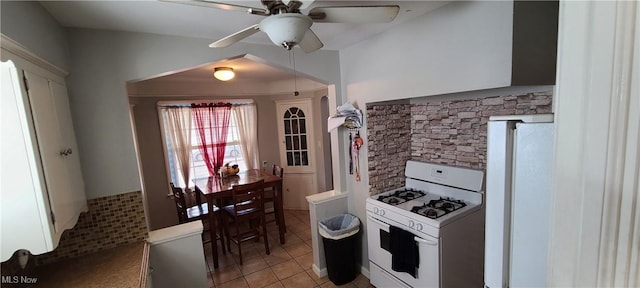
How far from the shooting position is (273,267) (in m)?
3.17

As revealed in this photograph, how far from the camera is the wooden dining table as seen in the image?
3240 millimetres

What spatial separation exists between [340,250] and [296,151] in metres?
2.47

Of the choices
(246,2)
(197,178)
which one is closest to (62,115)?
(246,2)

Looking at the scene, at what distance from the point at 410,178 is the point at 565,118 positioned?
248 cm

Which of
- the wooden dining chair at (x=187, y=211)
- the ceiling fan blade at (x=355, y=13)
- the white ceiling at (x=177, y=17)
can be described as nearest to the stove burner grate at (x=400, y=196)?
the white ceiling at (x=177, y=17)

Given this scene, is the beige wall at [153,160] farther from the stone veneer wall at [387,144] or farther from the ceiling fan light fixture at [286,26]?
the ceiling fan light fixture at [286,26]

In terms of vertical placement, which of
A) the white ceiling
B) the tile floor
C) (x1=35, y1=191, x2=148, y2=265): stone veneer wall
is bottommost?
the tile floor

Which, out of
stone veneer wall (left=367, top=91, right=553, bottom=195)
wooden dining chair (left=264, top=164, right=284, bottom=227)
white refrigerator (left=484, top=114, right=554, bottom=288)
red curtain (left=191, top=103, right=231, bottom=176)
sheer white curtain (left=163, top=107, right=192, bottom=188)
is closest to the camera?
white refrigerator (left=484, top=114, right=554, bottom=288)

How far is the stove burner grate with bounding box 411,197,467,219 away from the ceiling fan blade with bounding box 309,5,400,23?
146cm

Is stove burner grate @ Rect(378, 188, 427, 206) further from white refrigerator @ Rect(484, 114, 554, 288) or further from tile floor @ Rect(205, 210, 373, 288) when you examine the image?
white refrigerator @ Rect(484, 114, 554, 288)

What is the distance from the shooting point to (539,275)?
2.17 ft

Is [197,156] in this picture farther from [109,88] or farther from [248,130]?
[109,88]

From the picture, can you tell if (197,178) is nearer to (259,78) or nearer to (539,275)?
(259,78)

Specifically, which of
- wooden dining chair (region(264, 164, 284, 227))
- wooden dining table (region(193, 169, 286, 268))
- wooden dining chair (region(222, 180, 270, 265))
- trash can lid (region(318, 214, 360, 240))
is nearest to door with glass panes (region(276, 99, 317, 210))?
wooden dining chair (region(264, 164, 284, 227))
